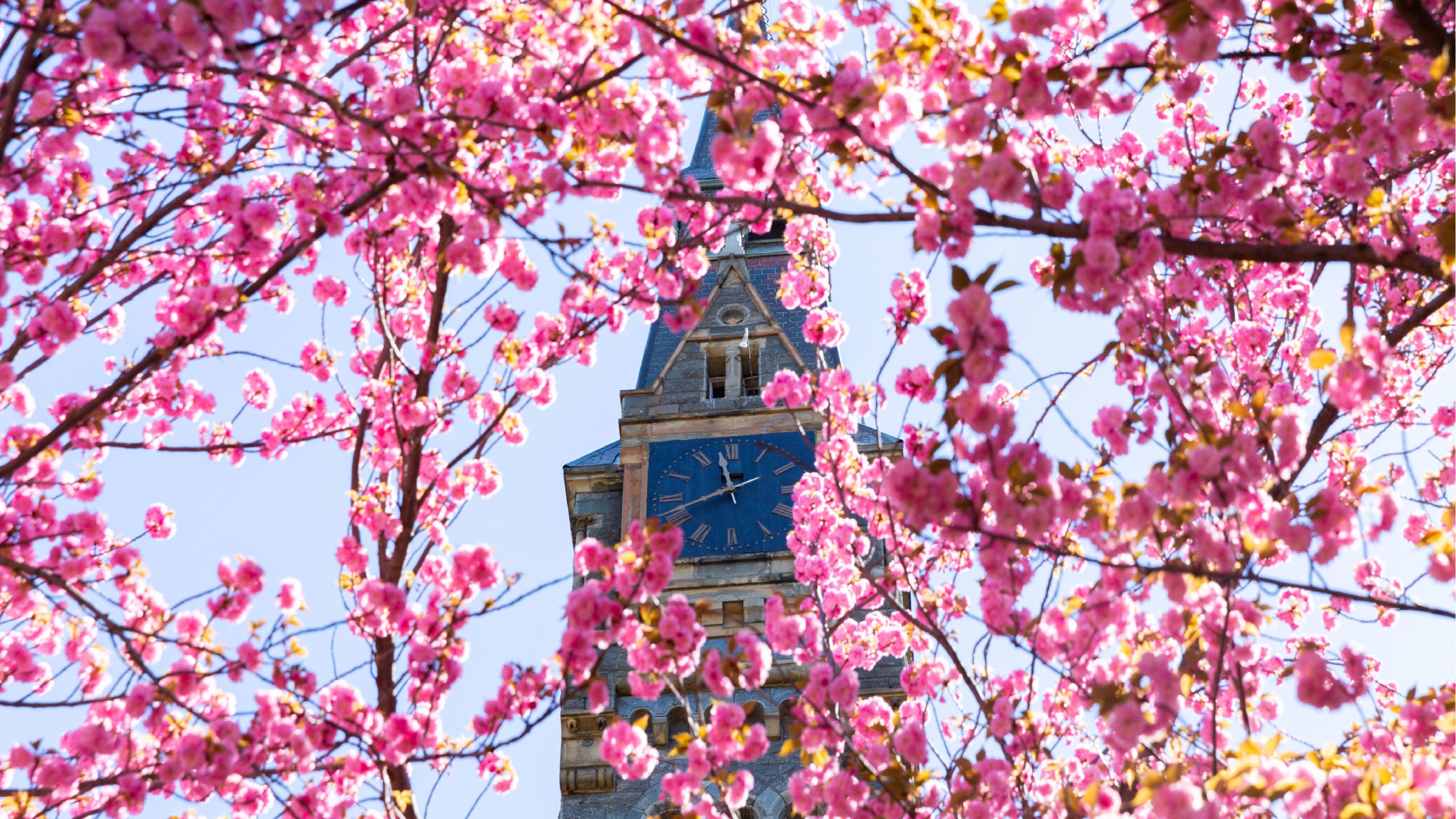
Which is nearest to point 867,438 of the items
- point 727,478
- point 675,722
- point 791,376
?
point 727,478

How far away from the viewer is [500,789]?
848cm

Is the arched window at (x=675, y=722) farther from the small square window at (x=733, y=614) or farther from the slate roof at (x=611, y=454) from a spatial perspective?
the slate roof at (x=611, y=454)

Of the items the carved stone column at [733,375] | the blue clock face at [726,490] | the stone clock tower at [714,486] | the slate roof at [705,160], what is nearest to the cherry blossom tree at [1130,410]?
the stone clock tower at [714,486]

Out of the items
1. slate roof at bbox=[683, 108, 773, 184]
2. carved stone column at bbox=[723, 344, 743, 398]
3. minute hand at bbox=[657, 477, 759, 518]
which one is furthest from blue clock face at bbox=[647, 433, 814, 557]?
slate roof at bbox=[683, 108, 773, 184]

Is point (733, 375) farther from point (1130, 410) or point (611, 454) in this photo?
point (1130, 410)

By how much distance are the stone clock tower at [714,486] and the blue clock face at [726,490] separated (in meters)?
0.02

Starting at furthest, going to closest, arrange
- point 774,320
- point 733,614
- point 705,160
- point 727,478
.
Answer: point 705,160 → point 774,320 → point 727,478 → point 733,614

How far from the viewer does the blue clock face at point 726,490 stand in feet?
57.0

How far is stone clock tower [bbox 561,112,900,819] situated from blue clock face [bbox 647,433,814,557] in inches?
0.8

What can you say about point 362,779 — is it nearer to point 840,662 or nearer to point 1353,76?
point 840,662

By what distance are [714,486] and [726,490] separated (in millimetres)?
312

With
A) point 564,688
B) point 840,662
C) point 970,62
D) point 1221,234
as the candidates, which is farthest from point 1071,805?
point 840,662

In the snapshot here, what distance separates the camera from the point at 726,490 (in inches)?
711

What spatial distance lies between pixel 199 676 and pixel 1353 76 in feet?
19.1
